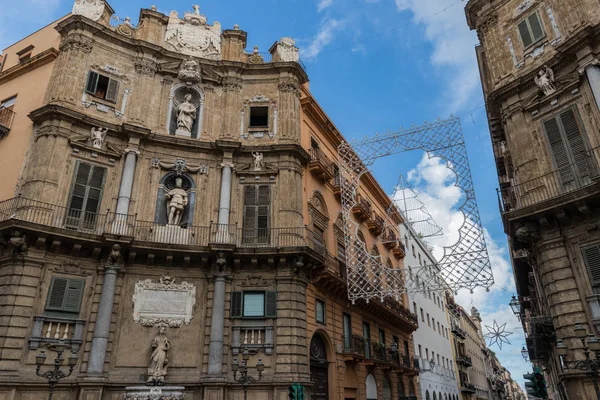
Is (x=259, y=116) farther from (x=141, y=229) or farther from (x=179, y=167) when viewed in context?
(x=141, y=229)

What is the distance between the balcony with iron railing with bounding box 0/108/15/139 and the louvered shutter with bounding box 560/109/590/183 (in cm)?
2112

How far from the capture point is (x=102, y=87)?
18953 mm

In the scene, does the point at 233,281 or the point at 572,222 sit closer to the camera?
the point at 572,222

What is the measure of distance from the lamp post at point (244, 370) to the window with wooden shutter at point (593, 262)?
33.3 ft

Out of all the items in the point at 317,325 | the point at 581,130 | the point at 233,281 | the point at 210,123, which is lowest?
the point at 317,325

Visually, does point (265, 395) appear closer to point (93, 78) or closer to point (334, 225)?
point (334, 225)

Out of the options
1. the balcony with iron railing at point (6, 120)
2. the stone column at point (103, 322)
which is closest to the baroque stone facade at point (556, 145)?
the stone column at point (103, 322)

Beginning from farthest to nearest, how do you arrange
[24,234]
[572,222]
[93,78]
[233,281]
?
1. [93,78]
2. [233,281]
3. [24,234]
4. [572,222]

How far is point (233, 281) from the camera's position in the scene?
56.2 ft

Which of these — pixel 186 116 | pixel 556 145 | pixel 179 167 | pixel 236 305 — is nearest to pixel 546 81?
pixel 556 145

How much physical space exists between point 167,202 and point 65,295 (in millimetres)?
5183

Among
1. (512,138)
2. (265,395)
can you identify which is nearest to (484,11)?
(512,138)

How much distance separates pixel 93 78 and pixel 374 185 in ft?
67.1

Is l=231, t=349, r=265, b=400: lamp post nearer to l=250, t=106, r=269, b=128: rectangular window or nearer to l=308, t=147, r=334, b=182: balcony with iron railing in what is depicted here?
l=308, t=147, r=334, b=182: balcony with iron railing
